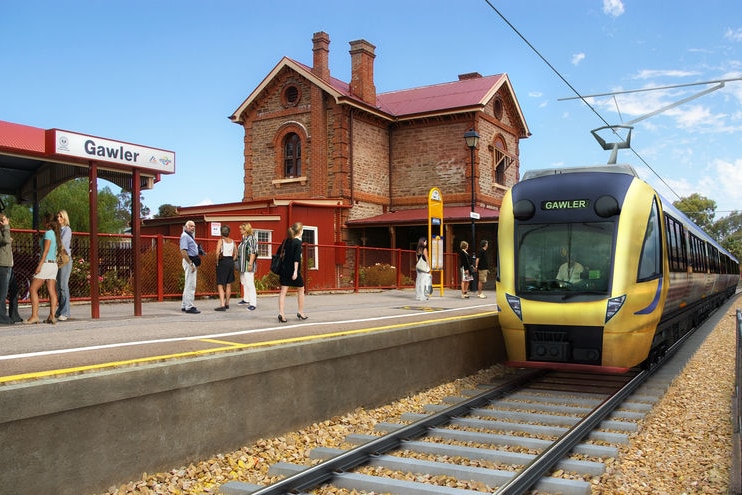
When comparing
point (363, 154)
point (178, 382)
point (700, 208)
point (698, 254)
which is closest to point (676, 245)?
point (698, 254)

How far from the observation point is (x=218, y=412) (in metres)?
6.16

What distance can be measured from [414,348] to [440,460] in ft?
9.79

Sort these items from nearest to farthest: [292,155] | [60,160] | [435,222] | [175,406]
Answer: [175,406] < [60,160] < [435,222] < [292,155]

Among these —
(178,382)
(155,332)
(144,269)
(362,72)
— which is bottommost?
(178,382)

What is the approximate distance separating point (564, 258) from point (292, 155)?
2309 cm

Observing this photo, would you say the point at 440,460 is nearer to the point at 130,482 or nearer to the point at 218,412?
the point at 218,412

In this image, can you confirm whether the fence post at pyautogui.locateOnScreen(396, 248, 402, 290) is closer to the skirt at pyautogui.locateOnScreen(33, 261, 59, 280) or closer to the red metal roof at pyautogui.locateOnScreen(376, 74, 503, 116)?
the red metal roof at pyautogui.locateOnScreen(376, 74, 503, 116)

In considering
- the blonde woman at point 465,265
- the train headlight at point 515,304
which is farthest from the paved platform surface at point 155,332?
the blonde woman at point 465,265

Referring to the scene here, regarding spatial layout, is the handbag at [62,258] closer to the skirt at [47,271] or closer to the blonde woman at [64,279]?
the blonde woman at [64,279]

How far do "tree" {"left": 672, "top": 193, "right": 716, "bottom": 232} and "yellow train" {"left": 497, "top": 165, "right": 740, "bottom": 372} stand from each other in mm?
87253

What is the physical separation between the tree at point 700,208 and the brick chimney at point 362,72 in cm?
6939

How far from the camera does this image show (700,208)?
90.8m

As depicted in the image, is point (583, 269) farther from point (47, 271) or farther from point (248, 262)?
point (47, 271)

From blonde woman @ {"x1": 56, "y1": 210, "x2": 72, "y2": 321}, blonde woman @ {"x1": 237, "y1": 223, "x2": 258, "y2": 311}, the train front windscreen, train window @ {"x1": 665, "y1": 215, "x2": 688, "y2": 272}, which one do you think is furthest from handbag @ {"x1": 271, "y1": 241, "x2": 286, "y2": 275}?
train window @ {"x1": 665, "y1": 215, "x2": 688, "y2": 272}
